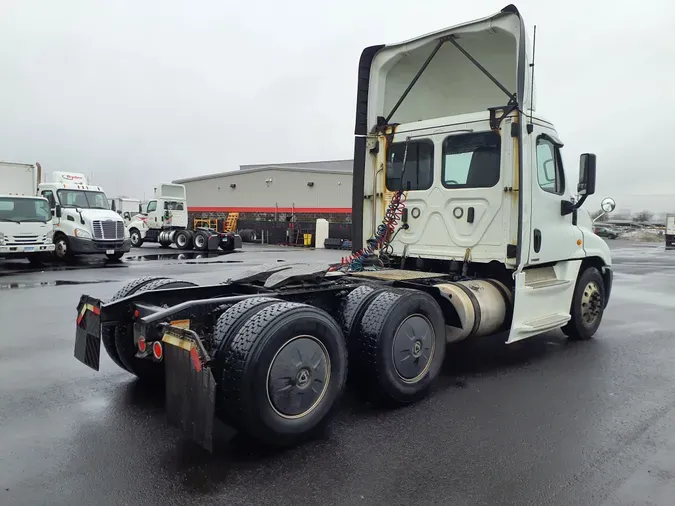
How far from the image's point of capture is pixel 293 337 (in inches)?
146

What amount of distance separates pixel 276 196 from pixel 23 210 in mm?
21780

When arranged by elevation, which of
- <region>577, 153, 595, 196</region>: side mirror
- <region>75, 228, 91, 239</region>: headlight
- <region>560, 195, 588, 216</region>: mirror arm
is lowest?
<region>75, 228, 91, 239</region>: headlight

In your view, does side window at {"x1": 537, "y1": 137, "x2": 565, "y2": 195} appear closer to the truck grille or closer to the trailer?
the trailer

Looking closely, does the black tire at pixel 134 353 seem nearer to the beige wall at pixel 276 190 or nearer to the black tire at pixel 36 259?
the black tire at pixel 36 259

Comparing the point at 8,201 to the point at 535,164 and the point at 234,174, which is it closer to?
the point at 535,164

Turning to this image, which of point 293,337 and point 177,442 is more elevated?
point 293,337

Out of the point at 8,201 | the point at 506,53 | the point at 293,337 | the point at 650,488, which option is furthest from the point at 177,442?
the point at 8,201

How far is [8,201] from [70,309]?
407 inches

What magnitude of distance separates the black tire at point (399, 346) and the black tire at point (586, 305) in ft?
9.52

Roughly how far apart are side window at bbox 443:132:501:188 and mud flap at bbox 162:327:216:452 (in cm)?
402

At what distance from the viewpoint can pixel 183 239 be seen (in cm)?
2719

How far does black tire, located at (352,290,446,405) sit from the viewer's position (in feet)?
14.4

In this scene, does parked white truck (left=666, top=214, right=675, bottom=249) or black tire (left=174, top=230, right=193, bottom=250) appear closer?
black tire (left=174, top=230, right=193, bottom=250)

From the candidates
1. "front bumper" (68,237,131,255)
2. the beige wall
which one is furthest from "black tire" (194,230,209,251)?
the beige wall
